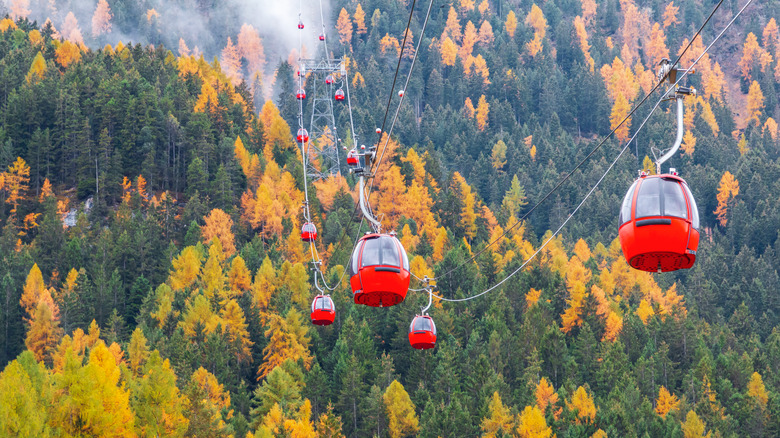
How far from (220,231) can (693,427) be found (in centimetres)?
4976

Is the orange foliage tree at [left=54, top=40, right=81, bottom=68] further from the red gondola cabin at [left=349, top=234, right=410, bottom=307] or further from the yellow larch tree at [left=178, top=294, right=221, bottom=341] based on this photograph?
the red gondola cabin at [left=349, top=234, right=410, bottom=307]

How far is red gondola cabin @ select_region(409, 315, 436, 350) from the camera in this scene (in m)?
38.5

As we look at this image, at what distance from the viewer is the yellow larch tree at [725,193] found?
137750 millimetres

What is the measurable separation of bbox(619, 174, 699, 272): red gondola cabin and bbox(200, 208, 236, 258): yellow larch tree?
77.0 metres

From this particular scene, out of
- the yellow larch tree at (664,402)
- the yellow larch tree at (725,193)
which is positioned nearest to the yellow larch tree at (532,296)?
the yellow larch tree at (664,402)

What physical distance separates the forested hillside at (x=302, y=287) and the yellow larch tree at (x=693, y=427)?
0.44ft

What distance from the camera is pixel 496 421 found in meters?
63.1

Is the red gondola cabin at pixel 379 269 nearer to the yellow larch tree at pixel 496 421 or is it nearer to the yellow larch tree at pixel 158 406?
the yellow larch tree at pixel 158 406

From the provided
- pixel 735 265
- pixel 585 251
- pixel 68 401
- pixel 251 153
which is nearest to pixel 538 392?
pixel 68 401

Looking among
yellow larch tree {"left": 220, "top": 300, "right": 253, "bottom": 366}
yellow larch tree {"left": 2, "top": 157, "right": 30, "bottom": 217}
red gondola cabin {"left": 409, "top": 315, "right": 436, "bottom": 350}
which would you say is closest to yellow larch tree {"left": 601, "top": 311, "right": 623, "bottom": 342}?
yellow larch tree {"left": 220, "top": 300, "right": 253, "bottom": 366}

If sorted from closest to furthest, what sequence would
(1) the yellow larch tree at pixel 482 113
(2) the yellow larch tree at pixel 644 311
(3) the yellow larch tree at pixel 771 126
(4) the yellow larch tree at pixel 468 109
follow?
(2) the yellow larch tree at pixel 644 311 → (1) the yellow larch tree at pixel 482 113 → (4) the yellow larch tree at pixel 468 109 → (3) the yellow larch tree at pixel 771 126

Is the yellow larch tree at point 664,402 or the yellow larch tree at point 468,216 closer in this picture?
the yellow larch tree at point 664,402

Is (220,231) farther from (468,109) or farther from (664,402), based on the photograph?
(468,109)

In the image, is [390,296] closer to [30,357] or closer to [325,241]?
[30,357]
